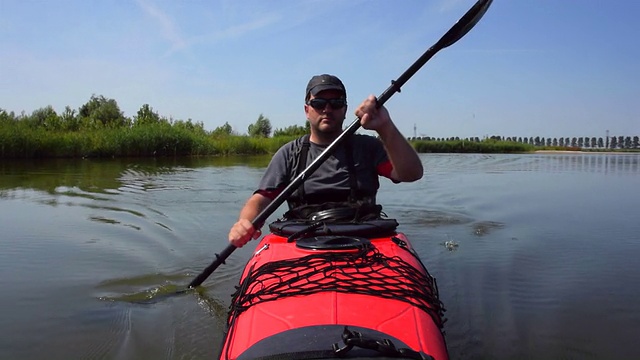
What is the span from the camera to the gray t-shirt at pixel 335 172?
359 cm

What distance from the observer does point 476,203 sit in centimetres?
1001

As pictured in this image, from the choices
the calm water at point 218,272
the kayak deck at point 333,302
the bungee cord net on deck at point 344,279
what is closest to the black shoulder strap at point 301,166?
the kayak deck at point 333,302

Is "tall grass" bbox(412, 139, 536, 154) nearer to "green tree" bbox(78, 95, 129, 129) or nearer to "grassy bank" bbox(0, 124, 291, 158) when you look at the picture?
"grassy bank" bbox(0, 124, 291, 158)

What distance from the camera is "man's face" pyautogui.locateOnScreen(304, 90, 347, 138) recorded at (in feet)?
11.8

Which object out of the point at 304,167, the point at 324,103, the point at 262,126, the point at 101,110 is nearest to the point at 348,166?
the point at 304,167

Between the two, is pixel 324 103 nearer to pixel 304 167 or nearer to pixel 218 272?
pixel 304 167

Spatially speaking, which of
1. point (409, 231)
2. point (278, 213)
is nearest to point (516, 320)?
point (409, 231)

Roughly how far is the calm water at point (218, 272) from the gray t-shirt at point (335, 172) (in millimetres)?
1076

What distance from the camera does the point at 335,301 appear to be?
2266 mm

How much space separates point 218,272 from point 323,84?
2.44 meters

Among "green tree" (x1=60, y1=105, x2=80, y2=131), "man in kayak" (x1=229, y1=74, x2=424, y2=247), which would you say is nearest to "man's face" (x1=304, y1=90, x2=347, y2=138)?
"man in kayak" (x1=229, y1=74, x2=424, y2=247)

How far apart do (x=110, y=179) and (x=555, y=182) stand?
1106cm

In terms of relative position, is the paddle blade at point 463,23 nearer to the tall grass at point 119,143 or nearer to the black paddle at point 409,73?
the black paddle at point 409,73

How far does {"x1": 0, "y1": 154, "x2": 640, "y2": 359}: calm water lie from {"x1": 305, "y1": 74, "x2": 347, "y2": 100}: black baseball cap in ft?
5.62
